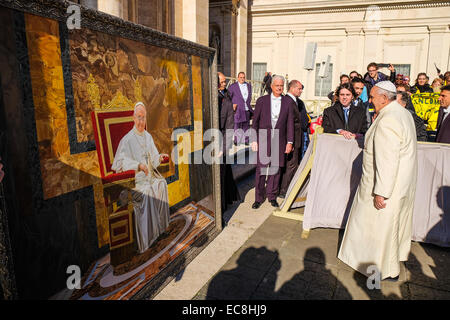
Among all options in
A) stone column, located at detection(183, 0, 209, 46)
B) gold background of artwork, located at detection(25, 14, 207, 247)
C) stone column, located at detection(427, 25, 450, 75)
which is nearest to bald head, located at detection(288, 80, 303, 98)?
gold background of artwork, located at detection(25, 14, 207, 247)

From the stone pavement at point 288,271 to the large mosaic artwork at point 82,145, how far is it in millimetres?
419

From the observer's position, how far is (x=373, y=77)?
8016mm

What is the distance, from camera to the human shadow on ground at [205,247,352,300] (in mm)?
3131

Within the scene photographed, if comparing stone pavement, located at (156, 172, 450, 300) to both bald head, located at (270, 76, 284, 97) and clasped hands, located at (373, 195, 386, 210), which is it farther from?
bald head, located at (270, 76, 284, 97)

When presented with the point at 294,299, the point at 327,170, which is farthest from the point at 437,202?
the point at 294,299

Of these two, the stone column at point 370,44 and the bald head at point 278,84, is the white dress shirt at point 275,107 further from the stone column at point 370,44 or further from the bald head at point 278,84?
the stone column at point 370,44

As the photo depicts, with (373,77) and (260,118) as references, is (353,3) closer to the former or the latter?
(373,77)

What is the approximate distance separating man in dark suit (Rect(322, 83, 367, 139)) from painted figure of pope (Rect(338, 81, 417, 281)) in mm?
1760

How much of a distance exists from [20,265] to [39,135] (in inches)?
31.7

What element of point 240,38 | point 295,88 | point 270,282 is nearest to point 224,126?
point 295,88

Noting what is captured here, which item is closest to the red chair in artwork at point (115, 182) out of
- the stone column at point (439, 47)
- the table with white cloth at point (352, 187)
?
the table with white cloth at point (352, 187)

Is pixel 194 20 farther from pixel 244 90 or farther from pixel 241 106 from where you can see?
pixel 241 106

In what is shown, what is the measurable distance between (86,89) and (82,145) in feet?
1.33

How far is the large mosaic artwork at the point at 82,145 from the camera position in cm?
199
